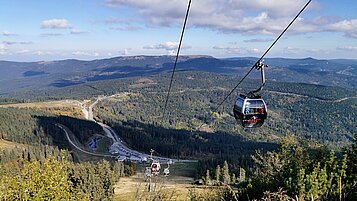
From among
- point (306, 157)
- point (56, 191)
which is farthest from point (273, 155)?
point (56, 191)

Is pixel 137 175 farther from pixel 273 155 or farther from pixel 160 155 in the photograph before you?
pixel 273 155

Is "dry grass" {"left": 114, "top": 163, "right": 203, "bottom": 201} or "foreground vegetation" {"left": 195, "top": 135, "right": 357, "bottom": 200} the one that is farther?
"dry grass" {"left": 114, "top": 163, "right": 203, "bottom": 201}

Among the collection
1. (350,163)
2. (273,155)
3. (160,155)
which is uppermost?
(350,163)

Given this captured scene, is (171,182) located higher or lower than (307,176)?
lower

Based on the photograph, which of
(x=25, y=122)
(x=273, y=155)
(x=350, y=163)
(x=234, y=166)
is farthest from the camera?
(x=25, y=122)

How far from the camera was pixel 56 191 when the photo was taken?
74.8ft

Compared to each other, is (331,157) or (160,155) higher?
(331,157)

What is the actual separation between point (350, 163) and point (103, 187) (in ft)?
187

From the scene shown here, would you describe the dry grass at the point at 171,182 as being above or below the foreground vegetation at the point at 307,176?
below

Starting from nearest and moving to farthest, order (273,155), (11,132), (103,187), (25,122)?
(273,155)
(103,187)
(11,132)
(25,122)

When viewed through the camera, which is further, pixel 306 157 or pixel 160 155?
pixel 160 155

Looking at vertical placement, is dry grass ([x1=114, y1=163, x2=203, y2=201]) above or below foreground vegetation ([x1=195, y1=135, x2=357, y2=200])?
below

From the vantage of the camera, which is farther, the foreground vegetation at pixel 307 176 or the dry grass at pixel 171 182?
the dry grass at pixel 171 182

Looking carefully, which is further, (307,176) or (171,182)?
(171,182)
